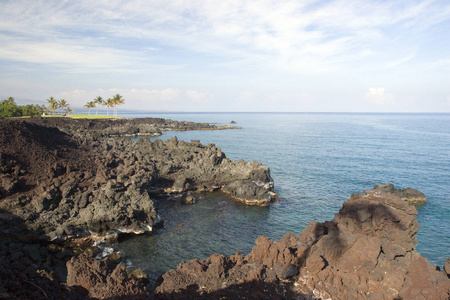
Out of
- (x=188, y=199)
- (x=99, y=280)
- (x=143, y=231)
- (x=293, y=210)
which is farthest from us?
(x=188, y=199)

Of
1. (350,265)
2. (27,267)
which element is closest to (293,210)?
(350,265)

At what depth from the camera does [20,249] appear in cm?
1944

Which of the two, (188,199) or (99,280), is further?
(188,199)

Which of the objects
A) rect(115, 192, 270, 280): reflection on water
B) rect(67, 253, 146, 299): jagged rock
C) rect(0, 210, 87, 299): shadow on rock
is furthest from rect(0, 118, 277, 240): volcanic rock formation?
rect(67, 253, 146, 299): jagged rock

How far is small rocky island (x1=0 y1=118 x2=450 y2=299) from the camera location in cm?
1412

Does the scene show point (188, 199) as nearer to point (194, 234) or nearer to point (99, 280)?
point (194, 234)

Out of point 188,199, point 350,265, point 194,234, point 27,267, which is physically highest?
point 350,265

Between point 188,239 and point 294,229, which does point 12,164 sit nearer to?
point 188,239

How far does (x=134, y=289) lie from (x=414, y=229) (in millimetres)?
16275

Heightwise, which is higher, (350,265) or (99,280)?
(350,265)

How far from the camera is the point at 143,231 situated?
83.7 ft

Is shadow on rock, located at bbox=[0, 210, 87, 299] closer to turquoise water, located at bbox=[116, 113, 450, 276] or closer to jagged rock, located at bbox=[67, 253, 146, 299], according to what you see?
jagged rock, located at bbox=[67, 253, 146, 299]

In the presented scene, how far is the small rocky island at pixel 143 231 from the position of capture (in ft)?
46.3

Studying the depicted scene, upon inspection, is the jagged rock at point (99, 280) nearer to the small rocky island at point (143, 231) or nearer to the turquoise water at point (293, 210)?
the small rocky island at point (143, 231)
